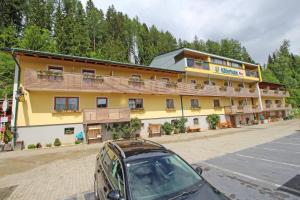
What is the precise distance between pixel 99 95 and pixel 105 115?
2.57 meters

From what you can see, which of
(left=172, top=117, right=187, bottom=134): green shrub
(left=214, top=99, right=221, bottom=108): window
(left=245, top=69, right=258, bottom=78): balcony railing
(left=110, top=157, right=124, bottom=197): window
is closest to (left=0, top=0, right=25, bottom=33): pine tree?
(left=172, top=117, right=187, bottom=134): green shrub

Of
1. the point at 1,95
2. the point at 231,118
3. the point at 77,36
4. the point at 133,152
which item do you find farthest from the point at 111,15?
the point at 133,152

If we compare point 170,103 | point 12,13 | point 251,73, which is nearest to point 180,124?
point 170,103

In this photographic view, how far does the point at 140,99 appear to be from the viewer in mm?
20312

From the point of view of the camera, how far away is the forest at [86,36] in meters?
26.5

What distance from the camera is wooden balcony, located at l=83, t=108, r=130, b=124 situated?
15.7 meters

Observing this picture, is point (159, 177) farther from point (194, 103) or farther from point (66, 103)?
point (194, 103)

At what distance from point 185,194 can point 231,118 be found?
29149 millimetres

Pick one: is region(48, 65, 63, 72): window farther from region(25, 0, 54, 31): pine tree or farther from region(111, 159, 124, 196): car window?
region(25, 0, 54, 31): pine tree

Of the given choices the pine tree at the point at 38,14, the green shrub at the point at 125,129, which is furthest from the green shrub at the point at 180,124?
the pine tree at the point at 38,14

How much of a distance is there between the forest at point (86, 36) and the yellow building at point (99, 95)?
8.65 meters

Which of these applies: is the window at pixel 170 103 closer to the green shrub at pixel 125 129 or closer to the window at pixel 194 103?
the window at pixel 194 103

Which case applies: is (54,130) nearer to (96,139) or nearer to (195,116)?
(96,139)

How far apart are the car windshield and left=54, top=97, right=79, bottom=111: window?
577 inches
